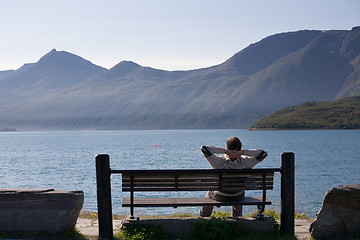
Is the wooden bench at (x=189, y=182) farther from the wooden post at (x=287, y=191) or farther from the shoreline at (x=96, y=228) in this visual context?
the shoreline at (x=96, y=228)

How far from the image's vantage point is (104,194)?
23.9 feet

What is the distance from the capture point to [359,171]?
45.1 metres

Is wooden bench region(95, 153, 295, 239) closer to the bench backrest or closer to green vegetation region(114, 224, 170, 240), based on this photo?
the bench backrest

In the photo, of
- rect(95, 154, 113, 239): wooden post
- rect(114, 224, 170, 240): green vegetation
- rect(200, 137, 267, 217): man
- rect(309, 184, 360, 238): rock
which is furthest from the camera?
rect(200, 137, 267, 217): man

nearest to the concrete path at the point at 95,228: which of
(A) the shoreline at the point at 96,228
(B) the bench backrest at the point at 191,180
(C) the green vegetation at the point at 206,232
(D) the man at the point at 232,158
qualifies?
(A) the shoreline at the point at 96,228

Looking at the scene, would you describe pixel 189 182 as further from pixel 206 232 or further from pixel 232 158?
pixel 232 158

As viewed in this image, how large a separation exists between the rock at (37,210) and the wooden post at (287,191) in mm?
3260

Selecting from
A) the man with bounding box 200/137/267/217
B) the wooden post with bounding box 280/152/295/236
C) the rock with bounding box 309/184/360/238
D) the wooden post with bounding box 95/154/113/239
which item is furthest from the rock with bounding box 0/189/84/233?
the rock with bounding box 309/184/360/238

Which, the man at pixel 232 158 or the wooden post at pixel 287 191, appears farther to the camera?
the man at pixel 232 158

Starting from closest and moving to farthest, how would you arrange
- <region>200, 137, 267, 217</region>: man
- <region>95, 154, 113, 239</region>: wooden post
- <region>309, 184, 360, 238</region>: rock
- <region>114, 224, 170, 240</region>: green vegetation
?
<region>114, 224, 170, 240</region>: green vegetation < <region>95, 154, 113, 239</region>: wooden post < <region>309, 184, 360, 238</region>: rock < <region>200, 137, 267, 217</region>: man

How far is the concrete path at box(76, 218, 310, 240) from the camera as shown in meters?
7.77

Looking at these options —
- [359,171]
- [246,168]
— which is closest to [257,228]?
[246,168]

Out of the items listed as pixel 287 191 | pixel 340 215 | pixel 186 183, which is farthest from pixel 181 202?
pixel 340 215

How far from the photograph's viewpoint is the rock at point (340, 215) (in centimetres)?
736
